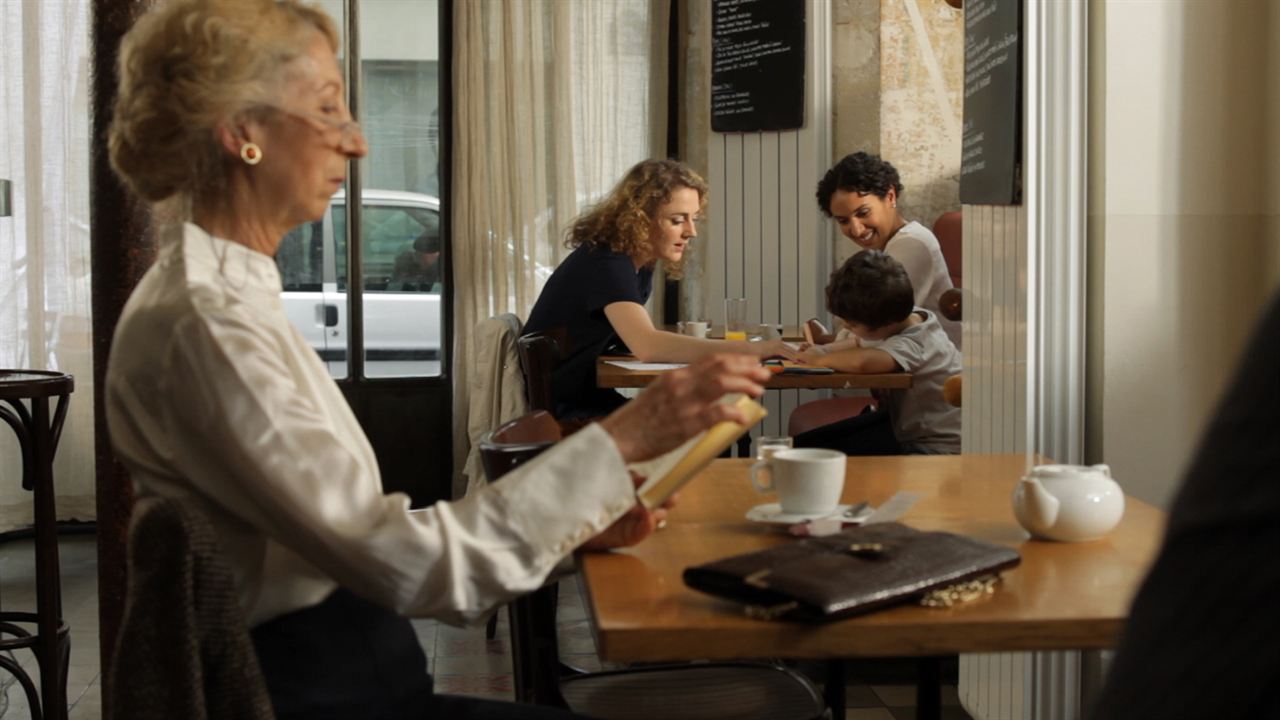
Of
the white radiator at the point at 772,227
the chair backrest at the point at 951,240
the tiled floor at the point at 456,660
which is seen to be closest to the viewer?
the tiled floor at the point at 456,660

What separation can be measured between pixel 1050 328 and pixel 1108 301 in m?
0.11

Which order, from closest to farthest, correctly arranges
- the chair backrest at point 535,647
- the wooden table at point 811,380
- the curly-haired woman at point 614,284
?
the chair backrest at point 535,647 → the wooden table at point 811,380 → the curly-haired woman at point 614,284

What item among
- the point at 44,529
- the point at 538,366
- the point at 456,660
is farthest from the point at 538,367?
the point at 44,529

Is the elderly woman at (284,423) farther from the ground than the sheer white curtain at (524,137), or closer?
closer

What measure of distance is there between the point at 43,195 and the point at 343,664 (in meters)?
4.46

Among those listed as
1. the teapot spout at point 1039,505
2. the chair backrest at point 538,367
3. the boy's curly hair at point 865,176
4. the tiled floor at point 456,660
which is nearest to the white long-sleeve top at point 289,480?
the teapot spout at point 1039,505

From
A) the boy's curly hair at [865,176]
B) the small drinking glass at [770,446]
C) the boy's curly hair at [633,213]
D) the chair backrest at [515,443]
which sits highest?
the boy's curly hair at [865,176]

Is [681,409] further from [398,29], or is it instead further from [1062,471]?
[398,29]

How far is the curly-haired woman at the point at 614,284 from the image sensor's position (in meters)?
4.30

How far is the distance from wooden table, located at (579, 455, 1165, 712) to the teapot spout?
0.09 feet

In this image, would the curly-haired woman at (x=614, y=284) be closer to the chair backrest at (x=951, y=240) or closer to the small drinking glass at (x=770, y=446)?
the chair backrest at (x=951, y=240)

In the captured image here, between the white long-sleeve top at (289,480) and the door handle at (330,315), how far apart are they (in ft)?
14.4

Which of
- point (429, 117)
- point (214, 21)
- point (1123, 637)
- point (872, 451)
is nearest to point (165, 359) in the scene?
point (214, 21)

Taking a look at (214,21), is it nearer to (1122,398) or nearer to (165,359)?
(165,359)
